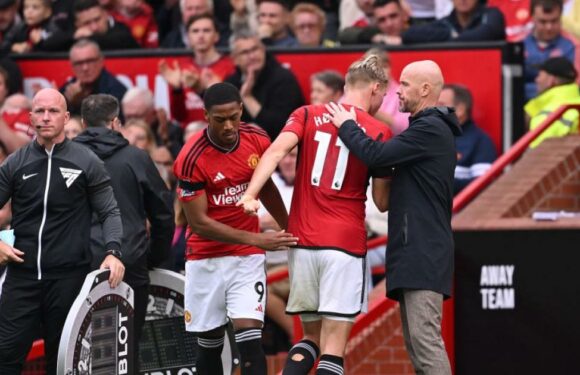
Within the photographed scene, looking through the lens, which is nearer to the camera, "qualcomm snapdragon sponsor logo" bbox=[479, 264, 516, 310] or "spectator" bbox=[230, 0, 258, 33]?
"qualcomm snapdragon sponsor logo" bbox=[479, 264, 516, 310]

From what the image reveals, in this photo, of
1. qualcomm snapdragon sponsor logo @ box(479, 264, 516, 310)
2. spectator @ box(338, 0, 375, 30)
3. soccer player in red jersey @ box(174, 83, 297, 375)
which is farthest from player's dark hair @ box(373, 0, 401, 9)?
soccer player in red jersey @ box(174, 83, 297, 375)

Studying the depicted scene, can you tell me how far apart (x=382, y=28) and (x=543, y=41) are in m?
1.58

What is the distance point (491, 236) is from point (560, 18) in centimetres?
364

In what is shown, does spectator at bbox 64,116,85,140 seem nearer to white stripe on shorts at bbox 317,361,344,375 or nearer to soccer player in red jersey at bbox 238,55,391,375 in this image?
soccer player in red jersey at bbox 238,55,391,375

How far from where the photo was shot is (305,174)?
27.8 ft

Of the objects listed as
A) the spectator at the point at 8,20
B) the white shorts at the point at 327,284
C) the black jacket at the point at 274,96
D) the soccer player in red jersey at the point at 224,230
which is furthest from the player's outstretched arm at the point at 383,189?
the spectator at the point at 8,20

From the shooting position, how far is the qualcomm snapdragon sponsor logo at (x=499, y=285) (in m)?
10.6

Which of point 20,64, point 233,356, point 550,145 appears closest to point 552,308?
point 550,145

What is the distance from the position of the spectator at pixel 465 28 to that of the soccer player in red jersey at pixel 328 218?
16.4ft

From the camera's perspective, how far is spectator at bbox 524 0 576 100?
1338cm

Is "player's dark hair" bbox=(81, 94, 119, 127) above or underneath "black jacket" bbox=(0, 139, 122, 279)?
above

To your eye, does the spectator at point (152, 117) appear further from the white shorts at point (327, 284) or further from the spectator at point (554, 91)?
the white shorts at point (327, 284)

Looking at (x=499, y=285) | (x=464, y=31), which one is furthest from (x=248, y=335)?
(x=464, y=31)

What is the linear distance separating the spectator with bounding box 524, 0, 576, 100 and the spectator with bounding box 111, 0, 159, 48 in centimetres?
431
